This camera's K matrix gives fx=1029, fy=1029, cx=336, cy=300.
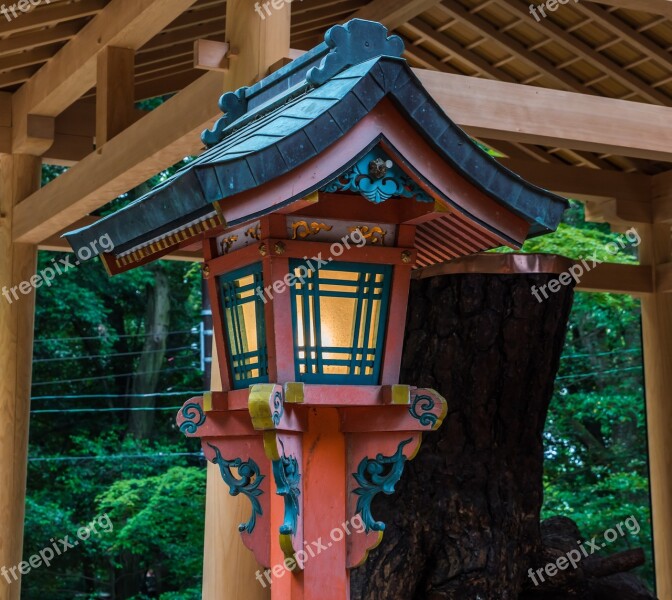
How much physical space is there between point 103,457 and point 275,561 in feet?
34.6

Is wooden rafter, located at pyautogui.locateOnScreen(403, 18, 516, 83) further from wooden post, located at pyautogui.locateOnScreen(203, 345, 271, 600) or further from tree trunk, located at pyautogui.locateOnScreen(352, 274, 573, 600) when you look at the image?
wooden post, located at pyautogui.locateOnScreen(203, 345, 271, 600)

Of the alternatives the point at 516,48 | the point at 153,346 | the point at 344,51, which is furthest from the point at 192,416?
the point at 153,346

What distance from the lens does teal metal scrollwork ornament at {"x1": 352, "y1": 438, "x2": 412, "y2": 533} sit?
2.47 meters

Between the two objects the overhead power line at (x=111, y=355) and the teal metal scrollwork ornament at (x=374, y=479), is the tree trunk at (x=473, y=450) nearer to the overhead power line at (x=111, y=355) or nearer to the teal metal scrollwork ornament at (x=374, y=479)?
the teal metal scrollwork ornament at (x=374, y=479)

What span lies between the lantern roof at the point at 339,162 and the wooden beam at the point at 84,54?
2.24 meters

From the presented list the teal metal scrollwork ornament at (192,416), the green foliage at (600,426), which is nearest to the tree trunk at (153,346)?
the green foliage at (600,426)

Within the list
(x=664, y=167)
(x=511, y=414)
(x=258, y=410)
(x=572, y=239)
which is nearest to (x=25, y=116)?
(x=511, y=414)

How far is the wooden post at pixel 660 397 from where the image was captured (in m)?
7.12

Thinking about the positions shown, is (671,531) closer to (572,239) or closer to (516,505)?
(516,505)

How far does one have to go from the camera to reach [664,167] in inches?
287

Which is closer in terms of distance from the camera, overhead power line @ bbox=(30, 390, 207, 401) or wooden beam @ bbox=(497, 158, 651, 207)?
wooden beam @ bbox=(497, 158, 651, 207)

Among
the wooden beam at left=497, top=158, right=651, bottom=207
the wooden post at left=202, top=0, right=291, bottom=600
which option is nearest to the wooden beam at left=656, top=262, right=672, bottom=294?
the wooden beam at left=497, top=158, right=651, bottom=207

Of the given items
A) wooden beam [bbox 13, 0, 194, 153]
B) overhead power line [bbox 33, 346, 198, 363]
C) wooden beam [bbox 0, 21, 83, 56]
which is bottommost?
overhead power line [bbox 33, 346, 198, 363]

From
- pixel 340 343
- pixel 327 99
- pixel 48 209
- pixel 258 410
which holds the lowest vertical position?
pixel 258 410
